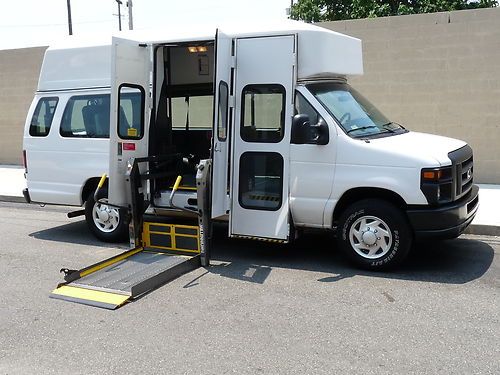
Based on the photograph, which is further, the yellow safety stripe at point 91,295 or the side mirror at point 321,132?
the side mirror at point 321,132

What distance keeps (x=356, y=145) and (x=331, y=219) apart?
36.1 inches

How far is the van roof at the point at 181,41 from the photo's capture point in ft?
19.7

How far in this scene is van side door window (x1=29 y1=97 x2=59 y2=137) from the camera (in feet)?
25.8

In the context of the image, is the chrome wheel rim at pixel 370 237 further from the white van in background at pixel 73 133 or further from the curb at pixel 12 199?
the curb at pixel 12 199

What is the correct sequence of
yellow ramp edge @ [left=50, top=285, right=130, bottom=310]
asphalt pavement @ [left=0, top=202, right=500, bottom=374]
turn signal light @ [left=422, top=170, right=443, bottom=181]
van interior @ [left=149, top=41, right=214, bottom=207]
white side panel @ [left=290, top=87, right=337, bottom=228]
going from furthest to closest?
van interior @ [left=149, top=41, right=214, bottom=207], white side panel @ [left=290, top=87, right=337, bottom=228], turn signal light @ [left=422, top=170, right=443, bottom=181], yellow ramp edge @ [left=50, top=285, right=130, bottom=310], asphalt pavement @ [left=0, top=202, right=500, bottom=374]

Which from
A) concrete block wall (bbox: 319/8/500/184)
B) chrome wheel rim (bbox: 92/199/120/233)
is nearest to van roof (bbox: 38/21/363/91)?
chrome wheel rim (bbox: 92/199/120/233)

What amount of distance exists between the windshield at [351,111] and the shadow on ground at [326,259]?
158cm

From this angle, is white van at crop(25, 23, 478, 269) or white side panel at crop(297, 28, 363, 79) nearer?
white van at crop(25, 23, 478, 269)

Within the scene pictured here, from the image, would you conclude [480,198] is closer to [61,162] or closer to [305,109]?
[305,109]

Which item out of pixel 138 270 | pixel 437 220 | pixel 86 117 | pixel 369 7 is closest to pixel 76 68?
pixel 86 117

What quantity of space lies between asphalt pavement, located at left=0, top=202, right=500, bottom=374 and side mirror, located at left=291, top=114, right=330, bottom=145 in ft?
4.98

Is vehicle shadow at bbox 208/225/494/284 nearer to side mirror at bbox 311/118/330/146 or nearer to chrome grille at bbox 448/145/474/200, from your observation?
chrome grille at bbox 448/145/474/200

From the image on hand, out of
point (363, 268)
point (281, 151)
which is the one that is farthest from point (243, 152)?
point (363, 268)

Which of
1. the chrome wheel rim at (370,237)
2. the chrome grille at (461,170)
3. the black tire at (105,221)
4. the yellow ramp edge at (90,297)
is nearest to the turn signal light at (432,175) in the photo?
the chrome grille at (461,170)
